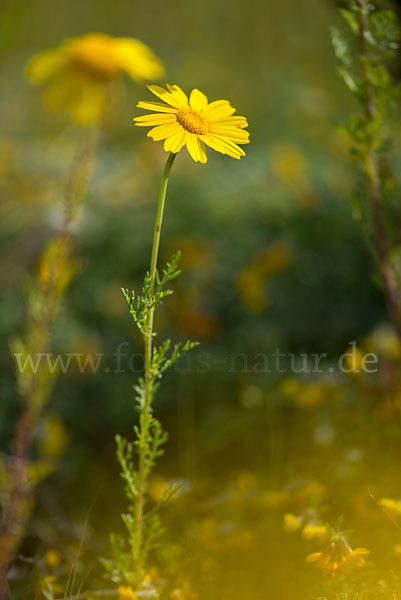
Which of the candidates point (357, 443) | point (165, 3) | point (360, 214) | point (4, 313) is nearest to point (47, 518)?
point (4, 313)

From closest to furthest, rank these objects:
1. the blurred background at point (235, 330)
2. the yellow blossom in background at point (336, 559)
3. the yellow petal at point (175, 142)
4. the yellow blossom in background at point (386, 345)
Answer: the yellow petal at point (175, 142)
the yellow blossom in background at point (336, 559)
the blurred background at point (235, 330)
the yellow blossom in background at point (386, 345)

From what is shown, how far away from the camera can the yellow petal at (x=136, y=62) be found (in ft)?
3.06

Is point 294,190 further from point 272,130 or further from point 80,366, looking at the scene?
point 80,366

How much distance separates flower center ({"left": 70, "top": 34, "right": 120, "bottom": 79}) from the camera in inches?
37.2

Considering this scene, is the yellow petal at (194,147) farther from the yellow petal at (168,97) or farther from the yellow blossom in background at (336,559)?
the yellow blossom in background at (336,559)

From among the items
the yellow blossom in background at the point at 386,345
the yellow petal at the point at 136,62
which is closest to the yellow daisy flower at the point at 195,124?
the yellow petal at the point at 136,62

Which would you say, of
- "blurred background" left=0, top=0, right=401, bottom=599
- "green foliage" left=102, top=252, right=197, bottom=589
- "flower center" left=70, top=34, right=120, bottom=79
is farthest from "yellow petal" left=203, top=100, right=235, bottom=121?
"flower center" left=70, top=34, right=120, bottom=79

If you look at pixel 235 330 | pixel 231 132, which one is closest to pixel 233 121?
pixel 231 132

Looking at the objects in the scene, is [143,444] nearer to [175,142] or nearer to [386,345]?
[175,142]

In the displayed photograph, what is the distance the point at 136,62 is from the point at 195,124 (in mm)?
526

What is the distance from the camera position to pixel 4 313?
1446 millimetres

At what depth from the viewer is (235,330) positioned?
1.49 meters

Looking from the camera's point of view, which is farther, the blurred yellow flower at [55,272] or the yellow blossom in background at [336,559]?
the blurred yellow flower at [55,272]

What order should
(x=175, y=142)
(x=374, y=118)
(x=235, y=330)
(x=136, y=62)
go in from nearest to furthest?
(x=175, y=142) < (x=374, y=118) < (x=136, y=62) < (x=235, y=330)
